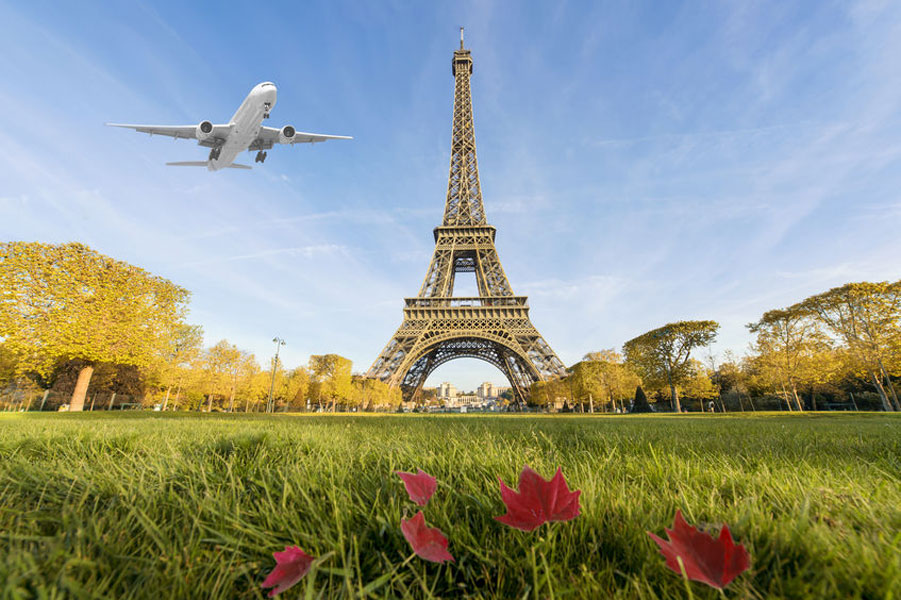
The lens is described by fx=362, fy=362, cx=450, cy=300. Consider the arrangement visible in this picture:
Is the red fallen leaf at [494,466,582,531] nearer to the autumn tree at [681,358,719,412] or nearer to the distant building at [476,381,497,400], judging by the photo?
the autumn tree at [681,358,719,412]

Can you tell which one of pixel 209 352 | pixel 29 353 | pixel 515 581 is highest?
pixel 209 352

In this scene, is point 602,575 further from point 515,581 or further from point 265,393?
point 265,393

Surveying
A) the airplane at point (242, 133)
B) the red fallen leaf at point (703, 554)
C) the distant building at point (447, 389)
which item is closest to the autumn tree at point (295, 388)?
the airplane at point (242, 133)

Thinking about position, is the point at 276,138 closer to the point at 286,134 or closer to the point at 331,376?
the point at 286,134

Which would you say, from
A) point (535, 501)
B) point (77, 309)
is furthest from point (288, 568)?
point (77, 309)

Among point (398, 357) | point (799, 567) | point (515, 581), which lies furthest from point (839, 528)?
point (398, 357)

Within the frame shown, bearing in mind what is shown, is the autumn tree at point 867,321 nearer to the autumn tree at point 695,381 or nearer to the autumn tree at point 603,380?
the autumn tree at point 695,381

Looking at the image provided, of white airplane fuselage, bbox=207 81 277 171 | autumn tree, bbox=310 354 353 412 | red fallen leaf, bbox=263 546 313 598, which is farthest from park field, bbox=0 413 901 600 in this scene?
autumn tree, bbox=310 354 353 412
